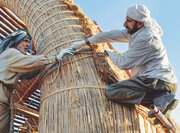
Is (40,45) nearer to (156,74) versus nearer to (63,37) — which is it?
(63,37)

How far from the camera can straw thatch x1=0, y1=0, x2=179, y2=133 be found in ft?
5.35

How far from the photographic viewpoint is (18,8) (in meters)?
2.78

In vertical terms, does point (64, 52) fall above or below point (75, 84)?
above

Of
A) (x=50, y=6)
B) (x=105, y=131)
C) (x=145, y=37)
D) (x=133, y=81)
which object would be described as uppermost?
(x=50, y=6)

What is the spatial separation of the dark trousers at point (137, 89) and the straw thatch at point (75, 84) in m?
0.08

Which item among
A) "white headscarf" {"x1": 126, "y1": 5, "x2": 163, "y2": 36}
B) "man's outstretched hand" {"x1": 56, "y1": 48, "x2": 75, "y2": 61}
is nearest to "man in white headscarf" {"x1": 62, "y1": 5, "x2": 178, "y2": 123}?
"white headscarf" {"x1": 126, "y1": 5, "x2": 163, "y2": 36}

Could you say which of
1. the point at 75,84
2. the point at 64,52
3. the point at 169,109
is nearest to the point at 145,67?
the point at 169,109

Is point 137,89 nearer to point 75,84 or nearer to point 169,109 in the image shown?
point 169,109

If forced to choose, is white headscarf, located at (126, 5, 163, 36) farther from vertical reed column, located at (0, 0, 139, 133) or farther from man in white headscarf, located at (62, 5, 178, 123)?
vertical reed column, located at (0, 0, 139, 133)

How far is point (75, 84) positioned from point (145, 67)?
57 cm

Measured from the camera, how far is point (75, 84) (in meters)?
1.83

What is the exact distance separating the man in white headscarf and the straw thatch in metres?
0.12

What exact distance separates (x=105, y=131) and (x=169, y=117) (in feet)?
1.73

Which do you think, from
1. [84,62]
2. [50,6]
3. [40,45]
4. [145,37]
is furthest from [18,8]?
[145,37]
